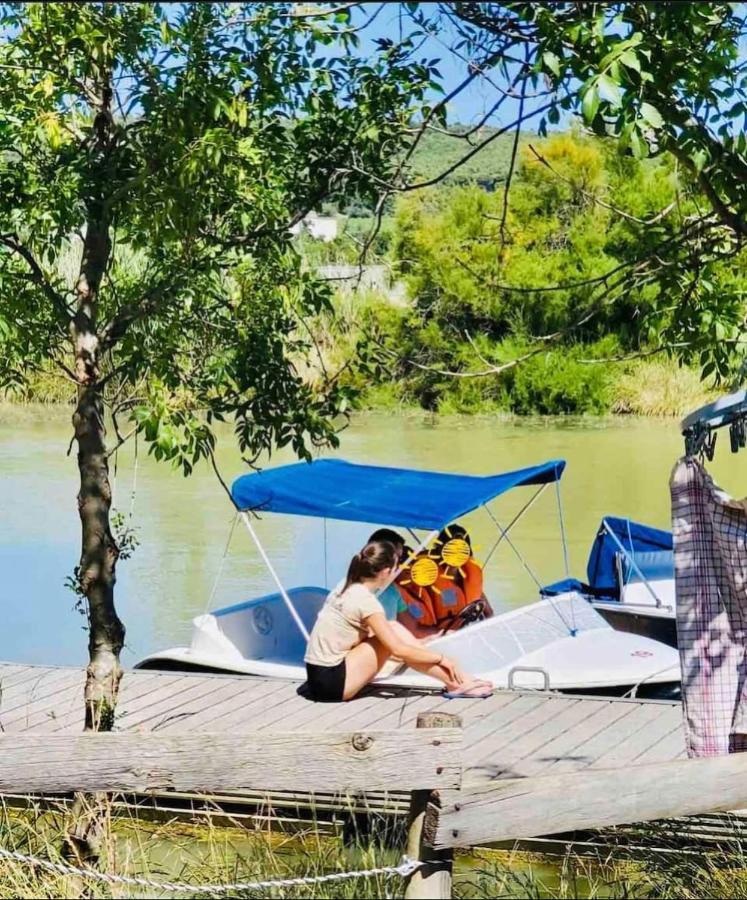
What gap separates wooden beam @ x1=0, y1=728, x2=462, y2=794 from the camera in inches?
125

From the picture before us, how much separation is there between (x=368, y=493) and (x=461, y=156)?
1944 mm

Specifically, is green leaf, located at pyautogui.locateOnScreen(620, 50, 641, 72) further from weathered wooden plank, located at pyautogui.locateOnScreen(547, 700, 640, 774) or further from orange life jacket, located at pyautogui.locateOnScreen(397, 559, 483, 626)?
orange life jacket, located at pyautogui.locateOnScreen(397, 559, 483, 626)

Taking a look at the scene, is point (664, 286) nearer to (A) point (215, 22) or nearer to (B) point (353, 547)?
(A) point (215, 22)

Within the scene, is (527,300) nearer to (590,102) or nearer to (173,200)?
(173,200)

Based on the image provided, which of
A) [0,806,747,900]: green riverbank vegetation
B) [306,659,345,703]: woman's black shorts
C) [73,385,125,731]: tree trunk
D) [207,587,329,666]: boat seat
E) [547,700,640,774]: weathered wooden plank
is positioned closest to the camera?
[0,806,747,900]: green riverbank vegetation

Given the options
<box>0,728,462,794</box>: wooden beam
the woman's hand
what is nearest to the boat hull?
the woman's hand

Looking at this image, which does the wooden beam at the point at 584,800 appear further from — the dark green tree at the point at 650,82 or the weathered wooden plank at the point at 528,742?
the weathered wooden plank at the point at 528,742

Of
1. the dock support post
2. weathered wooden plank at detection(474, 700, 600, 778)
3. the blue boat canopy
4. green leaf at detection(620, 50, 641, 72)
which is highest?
green leaf at detection(620, 50, 641, 72)

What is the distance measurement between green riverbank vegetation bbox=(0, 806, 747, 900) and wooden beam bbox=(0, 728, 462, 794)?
251 millimetres

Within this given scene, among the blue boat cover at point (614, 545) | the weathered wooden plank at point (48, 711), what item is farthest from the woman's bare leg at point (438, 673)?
the blue boat cover at point (614, 545)

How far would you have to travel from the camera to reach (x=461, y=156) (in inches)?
294

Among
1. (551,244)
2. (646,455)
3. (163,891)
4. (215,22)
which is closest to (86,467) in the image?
(215,22)

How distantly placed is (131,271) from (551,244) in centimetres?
2577

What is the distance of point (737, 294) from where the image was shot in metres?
4.36
